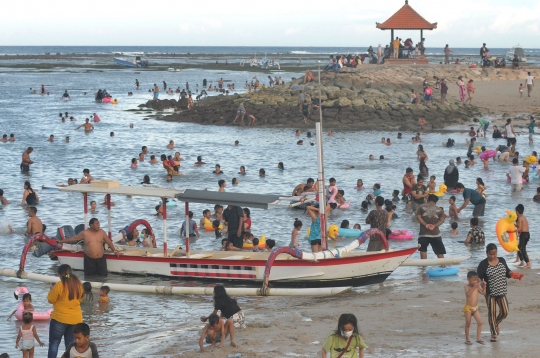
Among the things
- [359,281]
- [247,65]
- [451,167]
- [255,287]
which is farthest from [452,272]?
[247,65]


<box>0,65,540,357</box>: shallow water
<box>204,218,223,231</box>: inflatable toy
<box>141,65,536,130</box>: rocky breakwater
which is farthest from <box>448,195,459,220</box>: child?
<box>141,65,536,130</box>: rocky breakwater

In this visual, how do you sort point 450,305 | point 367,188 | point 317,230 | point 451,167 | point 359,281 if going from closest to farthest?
1. point 450,305
2. point 359,281
3. point 317,230
4. point 451,167
5. point 367,188

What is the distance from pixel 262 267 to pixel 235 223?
2.41 metres

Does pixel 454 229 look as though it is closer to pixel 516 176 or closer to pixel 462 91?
pixel 516 176

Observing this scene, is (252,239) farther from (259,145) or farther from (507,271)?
(259,145)

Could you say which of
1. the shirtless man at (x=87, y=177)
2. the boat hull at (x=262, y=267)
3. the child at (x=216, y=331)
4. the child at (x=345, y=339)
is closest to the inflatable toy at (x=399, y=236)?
the boat hull at (x=262, y=267)

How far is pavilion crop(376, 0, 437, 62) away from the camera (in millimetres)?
54688

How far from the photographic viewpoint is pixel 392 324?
12.7 meters

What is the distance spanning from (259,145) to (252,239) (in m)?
21.7

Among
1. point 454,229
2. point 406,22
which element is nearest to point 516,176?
point 454,229

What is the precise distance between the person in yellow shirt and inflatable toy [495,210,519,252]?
884cm

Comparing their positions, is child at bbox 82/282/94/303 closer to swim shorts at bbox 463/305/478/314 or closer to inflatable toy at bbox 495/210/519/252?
swim shorts at bbox 463/305/478/314

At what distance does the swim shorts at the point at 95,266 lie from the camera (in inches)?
656

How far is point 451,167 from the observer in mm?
26438
